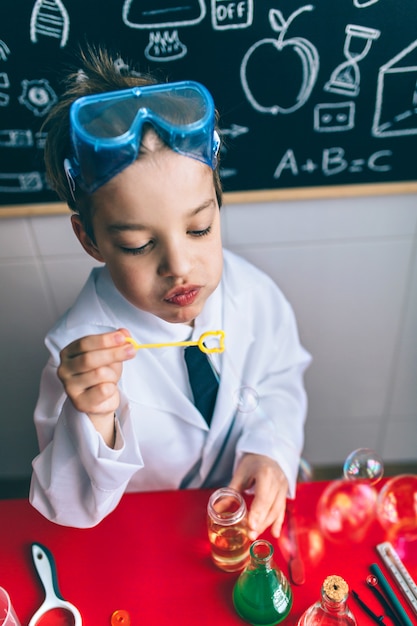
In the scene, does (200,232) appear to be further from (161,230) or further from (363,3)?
(363,3)

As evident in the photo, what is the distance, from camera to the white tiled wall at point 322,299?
138 centimetres

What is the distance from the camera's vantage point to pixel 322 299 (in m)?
1.56

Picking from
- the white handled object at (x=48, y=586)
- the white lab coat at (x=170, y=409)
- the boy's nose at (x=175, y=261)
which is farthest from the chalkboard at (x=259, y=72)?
the white handled object at (x=48, y=586)

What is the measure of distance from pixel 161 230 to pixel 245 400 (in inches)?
20.7

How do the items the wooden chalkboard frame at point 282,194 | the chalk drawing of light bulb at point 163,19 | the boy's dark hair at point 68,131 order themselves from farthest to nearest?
the wooden chalkboard frame at point 282,194, the chalk drawing of light bulb at point 163,19, the boy's dark hair at point 68,131

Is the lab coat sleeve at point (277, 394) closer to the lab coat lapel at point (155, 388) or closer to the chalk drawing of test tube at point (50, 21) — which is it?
the lab coat lapel at point (155, 388)

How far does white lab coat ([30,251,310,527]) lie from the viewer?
944 mm

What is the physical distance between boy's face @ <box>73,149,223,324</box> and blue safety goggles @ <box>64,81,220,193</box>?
2 centimetres

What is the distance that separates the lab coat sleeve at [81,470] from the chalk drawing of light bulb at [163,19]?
741 mm

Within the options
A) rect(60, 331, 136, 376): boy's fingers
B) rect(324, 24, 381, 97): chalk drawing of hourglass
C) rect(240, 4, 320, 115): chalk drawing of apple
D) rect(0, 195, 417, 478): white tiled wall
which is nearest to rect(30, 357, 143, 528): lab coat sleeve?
rect(60, 331, 136, 376): boy's fingers

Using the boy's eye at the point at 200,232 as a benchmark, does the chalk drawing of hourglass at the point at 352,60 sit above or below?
above

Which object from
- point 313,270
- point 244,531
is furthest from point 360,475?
point 313,270

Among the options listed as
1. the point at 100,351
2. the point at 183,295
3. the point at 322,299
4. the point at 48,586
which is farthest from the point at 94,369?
the point at 322,299

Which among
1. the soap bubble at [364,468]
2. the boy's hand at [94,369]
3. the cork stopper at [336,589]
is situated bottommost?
the soap bubble at [364,468]
